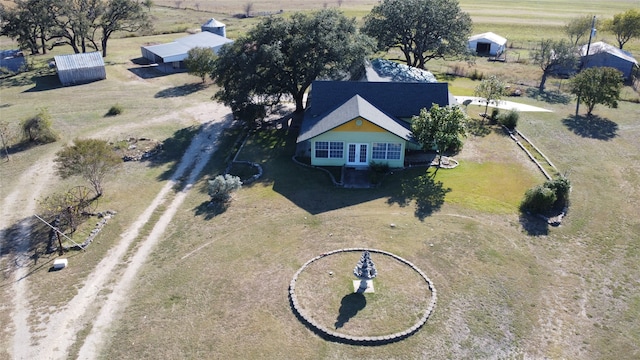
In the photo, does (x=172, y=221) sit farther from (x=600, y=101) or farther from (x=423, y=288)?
(x=600, y=101)

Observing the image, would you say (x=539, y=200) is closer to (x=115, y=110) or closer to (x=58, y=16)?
(x=115, y=110)

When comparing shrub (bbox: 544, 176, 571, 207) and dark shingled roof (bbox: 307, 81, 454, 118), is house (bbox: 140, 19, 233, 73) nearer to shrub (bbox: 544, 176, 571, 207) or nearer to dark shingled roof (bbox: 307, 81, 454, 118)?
dark shingled roof (bbox: 307, 81, 454, 118)

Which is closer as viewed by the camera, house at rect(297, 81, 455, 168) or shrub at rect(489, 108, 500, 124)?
house at rect(297, 81, 455, 168)

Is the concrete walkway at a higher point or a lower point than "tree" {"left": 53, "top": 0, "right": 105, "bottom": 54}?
lower

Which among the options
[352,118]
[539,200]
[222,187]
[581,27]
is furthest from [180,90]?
[581,27]

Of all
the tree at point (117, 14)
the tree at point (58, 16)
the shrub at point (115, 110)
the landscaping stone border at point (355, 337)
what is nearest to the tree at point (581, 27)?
the landscaping stone border at point (355, 337)

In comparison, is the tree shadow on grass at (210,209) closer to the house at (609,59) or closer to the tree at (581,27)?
the house at (609,59)

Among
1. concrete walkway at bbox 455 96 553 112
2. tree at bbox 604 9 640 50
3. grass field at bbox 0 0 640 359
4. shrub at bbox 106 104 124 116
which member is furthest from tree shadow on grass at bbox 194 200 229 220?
tree at bbox 604 9 640 50
